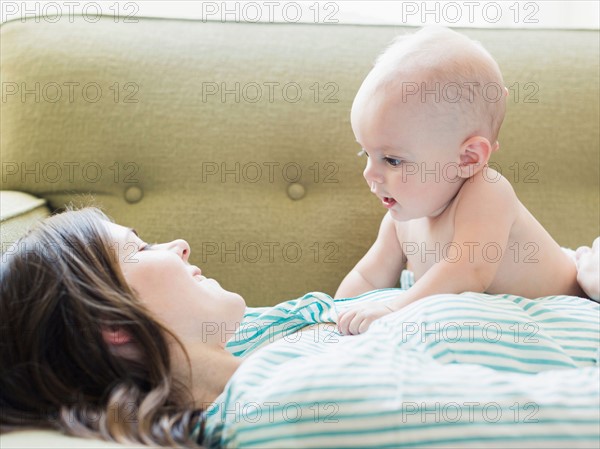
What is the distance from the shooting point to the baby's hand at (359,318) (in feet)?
3.53

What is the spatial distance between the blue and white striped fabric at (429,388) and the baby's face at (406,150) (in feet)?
0.82

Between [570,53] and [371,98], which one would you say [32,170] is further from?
[570,53]

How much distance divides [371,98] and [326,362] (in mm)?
491

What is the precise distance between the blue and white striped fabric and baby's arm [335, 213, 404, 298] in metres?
0.41

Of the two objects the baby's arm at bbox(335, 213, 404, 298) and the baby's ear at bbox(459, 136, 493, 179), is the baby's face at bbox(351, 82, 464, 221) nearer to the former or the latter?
the baby's ear at bbox(459, 136, 493, 179)

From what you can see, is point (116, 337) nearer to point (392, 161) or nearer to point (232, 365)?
point (232, 365)

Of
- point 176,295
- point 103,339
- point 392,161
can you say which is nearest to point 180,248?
point 176,295

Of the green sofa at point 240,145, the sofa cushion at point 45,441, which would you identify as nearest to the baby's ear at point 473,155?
the green sofa at point 240,145

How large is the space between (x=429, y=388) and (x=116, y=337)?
1.23ft

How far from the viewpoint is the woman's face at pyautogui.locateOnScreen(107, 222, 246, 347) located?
97cm

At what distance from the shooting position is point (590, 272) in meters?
1.23

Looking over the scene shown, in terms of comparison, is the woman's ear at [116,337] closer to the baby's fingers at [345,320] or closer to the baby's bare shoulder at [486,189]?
the baby's fingers at [345,320]

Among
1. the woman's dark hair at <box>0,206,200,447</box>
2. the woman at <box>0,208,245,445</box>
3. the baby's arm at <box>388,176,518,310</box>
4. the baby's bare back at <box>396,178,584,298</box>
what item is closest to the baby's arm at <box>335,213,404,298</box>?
the baby's bare back at <box>396,178,584,298</box>

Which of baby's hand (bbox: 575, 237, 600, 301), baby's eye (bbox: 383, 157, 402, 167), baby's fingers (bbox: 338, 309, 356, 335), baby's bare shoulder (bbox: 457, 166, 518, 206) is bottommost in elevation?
baby's fingers (bbox: 338, 309, 356, 335)
